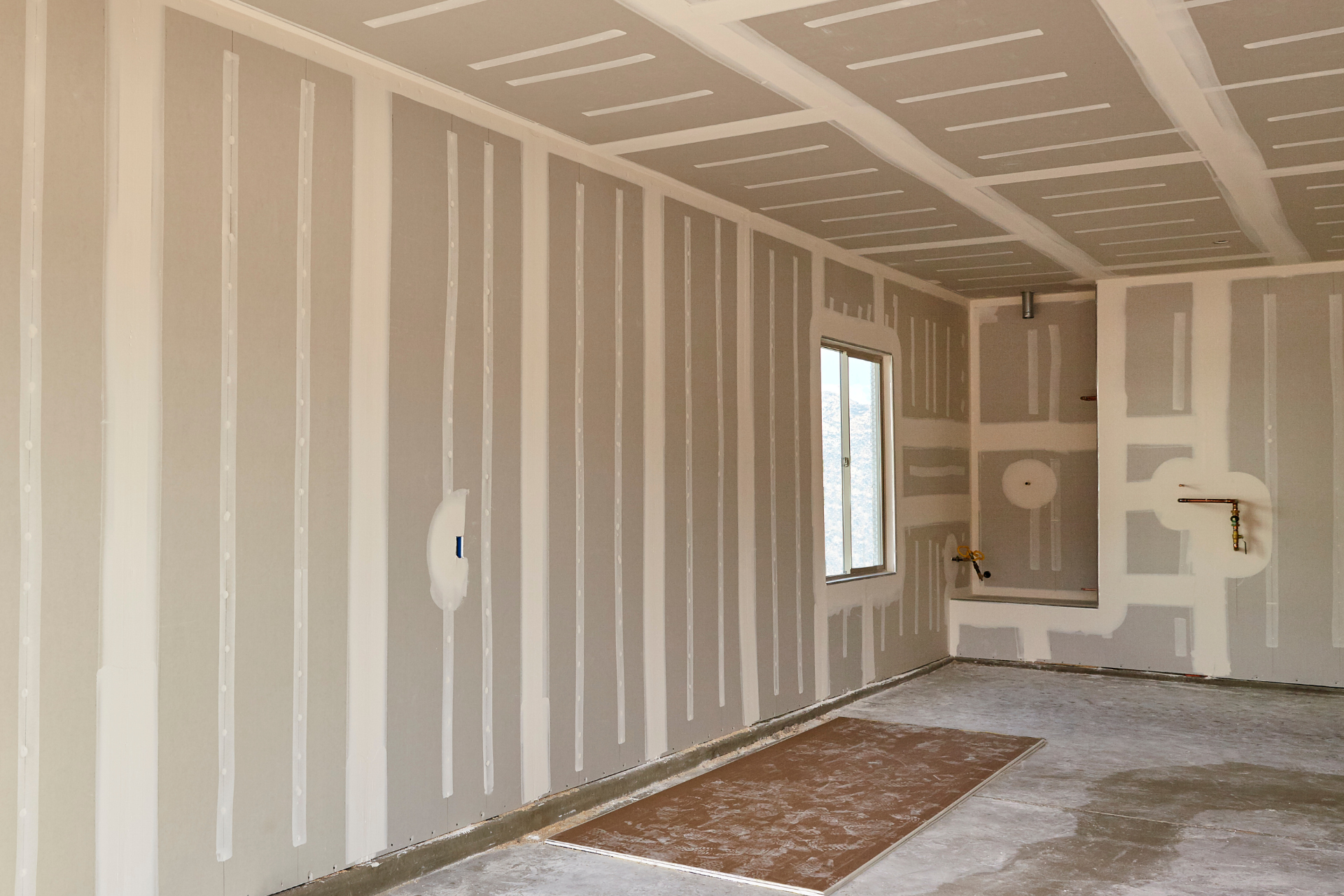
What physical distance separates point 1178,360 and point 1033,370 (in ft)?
3.50

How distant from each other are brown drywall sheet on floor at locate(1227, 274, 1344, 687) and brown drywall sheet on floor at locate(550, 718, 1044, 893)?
8.14 feet

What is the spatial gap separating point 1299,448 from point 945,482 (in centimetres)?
224

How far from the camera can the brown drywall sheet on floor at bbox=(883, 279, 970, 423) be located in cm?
712

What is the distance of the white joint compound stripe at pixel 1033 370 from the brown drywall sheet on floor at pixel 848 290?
1.83 meters

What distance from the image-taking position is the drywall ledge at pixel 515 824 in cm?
327

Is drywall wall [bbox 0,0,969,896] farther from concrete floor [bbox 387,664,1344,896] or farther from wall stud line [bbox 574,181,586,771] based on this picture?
concrete floor [bbox 387,664,1344,896]

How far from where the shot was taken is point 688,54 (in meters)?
3.31

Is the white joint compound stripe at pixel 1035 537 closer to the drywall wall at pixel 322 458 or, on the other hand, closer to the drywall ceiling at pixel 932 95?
the drywall ceiling at pixel 932 95

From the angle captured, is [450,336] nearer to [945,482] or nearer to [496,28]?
[496,28]

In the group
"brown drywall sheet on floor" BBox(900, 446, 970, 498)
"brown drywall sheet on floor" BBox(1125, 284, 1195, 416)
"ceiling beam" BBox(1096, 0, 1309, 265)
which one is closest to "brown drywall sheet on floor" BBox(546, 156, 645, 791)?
"ceiling beam" BBox(1096, 0, 1309, 265)

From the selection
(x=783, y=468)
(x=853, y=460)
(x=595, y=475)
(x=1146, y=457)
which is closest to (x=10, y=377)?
(x=595, y=475)

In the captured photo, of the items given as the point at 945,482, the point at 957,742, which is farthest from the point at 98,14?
the point at 945,482

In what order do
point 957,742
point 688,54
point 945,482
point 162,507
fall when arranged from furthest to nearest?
point 945,482 → point 957,742 → point 688,54 → point 162,507

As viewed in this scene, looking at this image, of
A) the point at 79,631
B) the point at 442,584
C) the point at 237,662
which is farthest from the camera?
the point at 442,584
